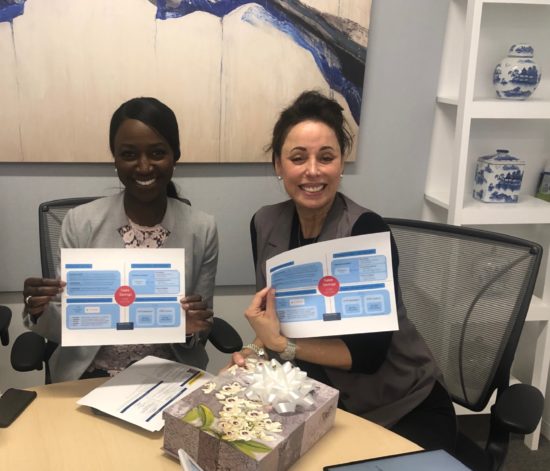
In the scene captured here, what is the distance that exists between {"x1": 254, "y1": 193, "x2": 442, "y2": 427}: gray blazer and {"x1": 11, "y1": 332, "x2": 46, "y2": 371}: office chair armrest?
0.63m

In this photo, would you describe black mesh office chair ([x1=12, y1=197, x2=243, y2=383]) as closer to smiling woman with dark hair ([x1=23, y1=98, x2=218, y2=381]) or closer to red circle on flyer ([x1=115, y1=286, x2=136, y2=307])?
smiling woman with dark hair ([x1=23, y1=98, x2=218, y2=381])

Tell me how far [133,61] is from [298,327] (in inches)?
48.6

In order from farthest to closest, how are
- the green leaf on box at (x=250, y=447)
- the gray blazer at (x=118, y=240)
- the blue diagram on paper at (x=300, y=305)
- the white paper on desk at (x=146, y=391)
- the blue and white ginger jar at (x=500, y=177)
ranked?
1. the blue and white ginger jar at (x=500, y=177)
2. the gray blazer at (x=118, y=240)
3. the blue diagram on paper at (x=300, y=305)
4. the white paper on desk at (x=146, y=391)
5. the green leaf on box at (x=250, y=447)

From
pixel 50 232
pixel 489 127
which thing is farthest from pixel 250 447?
pixel 489 127

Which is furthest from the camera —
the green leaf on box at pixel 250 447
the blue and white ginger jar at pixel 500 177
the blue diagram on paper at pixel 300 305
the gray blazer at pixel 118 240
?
the blue and white ginger jar at pixel 500 177

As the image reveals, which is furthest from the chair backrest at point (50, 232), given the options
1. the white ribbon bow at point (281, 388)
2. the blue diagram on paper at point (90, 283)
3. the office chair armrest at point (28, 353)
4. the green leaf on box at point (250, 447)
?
the green leaf on box at point (250, 447)

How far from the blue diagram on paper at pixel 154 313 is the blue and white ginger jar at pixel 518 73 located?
1.55 metres

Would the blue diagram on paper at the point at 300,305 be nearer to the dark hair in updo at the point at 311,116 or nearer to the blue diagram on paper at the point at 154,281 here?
the blue diagram on paper at the point at 154,281

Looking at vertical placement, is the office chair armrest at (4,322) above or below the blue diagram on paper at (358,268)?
below

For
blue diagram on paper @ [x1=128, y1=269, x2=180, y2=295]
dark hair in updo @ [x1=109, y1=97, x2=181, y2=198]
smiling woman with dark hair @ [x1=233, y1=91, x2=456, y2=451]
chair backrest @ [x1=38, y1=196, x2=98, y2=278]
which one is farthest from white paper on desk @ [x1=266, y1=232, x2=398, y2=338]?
chair backrest @ [x1=38, y1=196, x2=98, y2=278]

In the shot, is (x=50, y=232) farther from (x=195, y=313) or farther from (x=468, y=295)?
(x=468, y=295)

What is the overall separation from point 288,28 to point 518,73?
0.88 meters

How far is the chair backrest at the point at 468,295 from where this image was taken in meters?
1.46

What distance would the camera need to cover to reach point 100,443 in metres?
1.07
